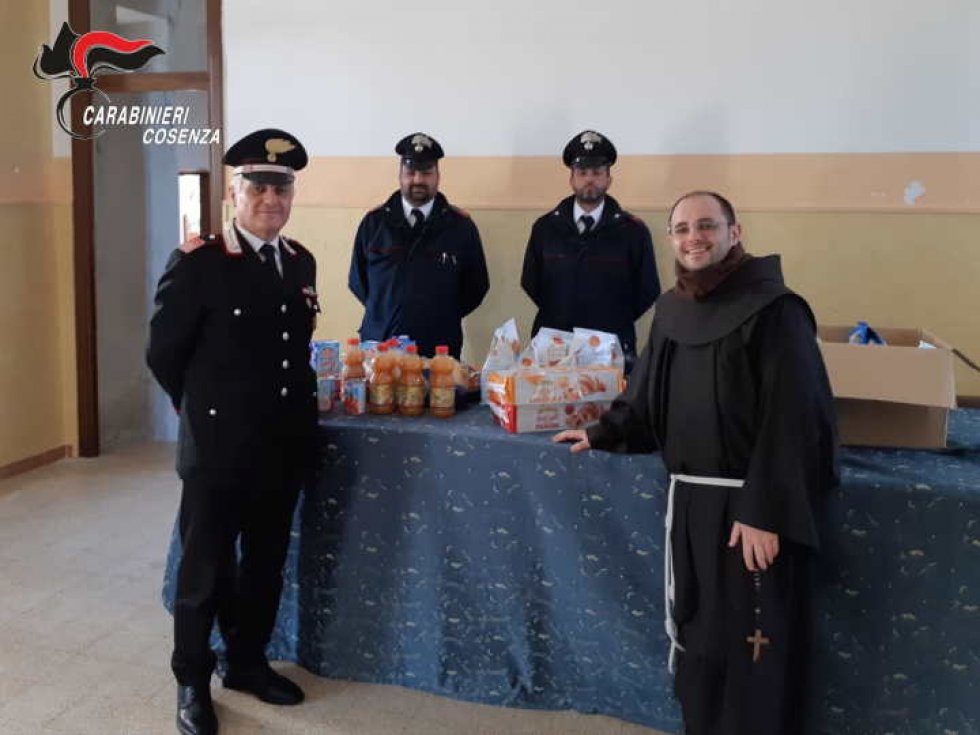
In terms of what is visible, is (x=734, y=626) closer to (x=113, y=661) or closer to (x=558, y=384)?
(x=558, y=384)

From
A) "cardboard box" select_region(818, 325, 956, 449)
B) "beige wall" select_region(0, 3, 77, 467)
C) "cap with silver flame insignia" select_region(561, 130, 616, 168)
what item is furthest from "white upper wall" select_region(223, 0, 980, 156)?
"cardboard box" select_region(818, 325, 956, 449)

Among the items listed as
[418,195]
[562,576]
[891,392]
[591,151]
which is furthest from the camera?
[418,195]

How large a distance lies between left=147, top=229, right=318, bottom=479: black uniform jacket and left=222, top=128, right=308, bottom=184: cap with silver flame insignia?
17 centimetres

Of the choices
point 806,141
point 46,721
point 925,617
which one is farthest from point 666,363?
point 806,141

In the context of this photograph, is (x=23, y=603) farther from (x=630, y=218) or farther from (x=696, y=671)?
(x=630, y=218)

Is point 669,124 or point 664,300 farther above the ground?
point 669,124

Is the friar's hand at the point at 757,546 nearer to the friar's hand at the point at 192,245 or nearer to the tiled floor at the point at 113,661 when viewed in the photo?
the tiled floor at the point at 113,661

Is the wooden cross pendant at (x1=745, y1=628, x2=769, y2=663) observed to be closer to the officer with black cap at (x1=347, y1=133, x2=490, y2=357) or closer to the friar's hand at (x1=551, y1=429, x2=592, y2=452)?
the friar's hand at (x1=551, y1=429, x2=592, y2=452)

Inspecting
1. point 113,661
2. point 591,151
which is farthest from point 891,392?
point 113,661

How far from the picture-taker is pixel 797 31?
11.6ft

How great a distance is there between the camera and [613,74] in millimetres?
3783

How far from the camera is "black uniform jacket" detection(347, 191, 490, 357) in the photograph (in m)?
3.48

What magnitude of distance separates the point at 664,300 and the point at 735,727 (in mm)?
931

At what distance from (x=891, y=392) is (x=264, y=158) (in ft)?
5.27
